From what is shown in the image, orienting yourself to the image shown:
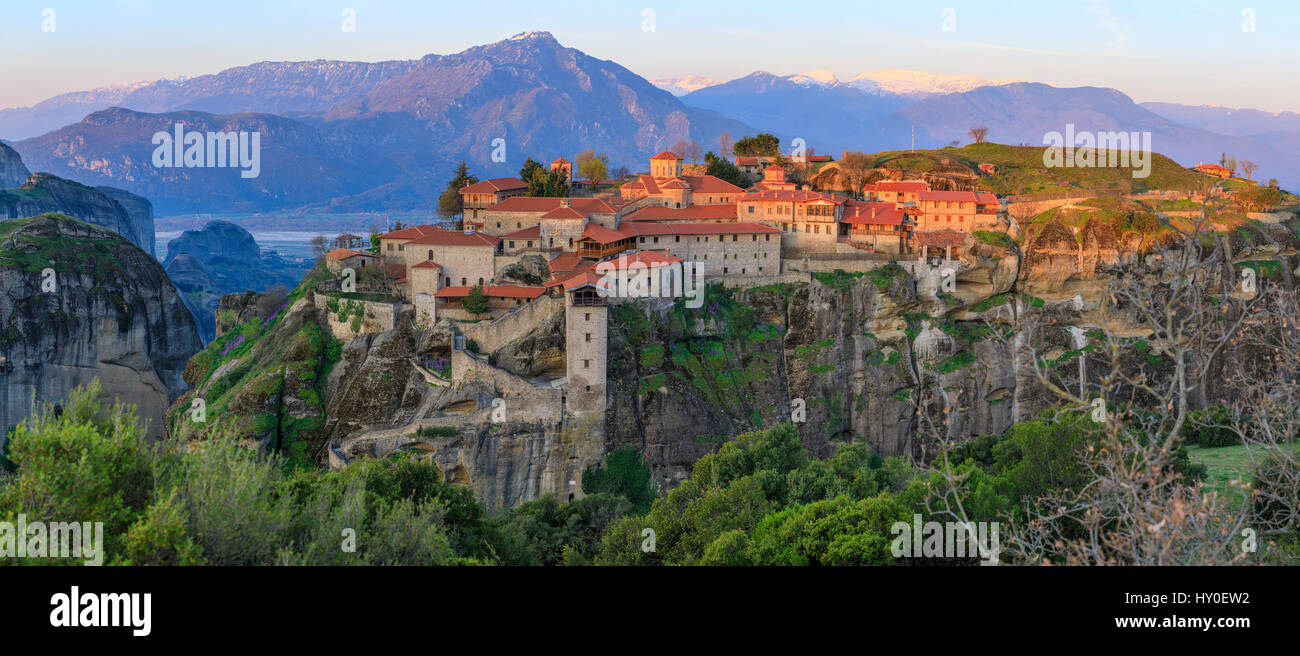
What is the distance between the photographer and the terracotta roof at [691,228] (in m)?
54.4

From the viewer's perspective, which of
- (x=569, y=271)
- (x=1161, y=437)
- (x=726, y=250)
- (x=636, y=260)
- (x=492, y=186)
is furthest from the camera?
(x=492, y=186)

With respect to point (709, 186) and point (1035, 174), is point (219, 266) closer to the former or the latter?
point (709, 186)

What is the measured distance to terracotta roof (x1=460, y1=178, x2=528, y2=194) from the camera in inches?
2461

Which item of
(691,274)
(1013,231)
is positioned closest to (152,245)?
(691,274)

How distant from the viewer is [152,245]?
15650 centimetres

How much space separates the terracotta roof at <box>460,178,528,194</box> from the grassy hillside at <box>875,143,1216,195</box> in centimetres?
3222

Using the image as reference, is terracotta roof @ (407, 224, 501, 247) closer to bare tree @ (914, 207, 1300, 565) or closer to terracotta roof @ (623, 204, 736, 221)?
terracotta roof @ (623, 204, 736, 221)

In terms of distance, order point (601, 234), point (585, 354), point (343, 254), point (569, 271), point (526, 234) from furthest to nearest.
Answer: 1. point (343, 254)
2. point (526, 234)
3. point (601, 234)
4. point (569, 271)
5. point (585, 354)

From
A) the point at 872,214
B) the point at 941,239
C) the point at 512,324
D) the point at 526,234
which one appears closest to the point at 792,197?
the point at 872,214

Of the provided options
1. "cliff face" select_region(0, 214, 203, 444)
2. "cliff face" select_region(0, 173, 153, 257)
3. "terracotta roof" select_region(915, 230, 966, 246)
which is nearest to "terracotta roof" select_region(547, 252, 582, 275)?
"terracotta roof" select_region(915, 230, 966, 246)

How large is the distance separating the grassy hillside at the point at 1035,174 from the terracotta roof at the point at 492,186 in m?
32.2

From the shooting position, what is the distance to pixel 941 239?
190 feet

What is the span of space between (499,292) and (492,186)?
1786 centimetres
